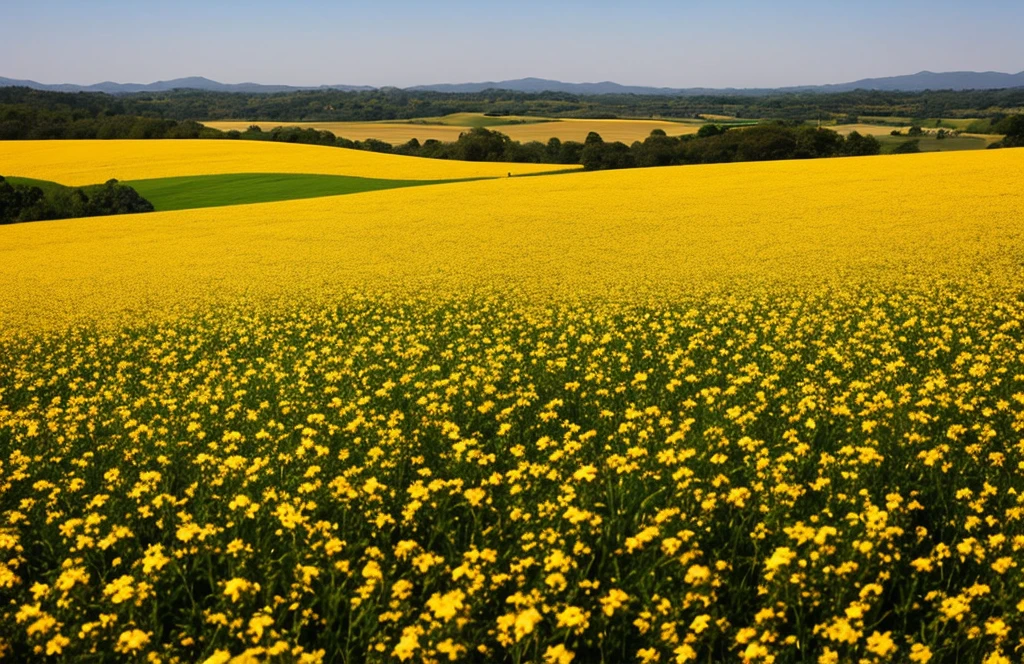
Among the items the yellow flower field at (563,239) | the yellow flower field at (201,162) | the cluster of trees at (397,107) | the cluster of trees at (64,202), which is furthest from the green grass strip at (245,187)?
the cluster of trees at (397,107)

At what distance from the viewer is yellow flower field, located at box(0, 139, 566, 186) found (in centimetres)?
4528

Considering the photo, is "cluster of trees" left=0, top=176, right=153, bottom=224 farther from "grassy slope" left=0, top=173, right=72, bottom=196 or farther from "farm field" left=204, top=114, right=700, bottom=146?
"farm field" left=204, top=114, right=700, bottom=146

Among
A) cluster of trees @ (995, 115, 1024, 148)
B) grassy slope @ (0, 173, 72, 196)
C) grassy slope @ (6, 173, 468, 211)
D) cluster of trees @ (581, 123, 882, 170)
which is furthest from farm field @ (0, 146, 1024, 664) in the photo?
cluster of trees @ (995, 115, 1024, 148)

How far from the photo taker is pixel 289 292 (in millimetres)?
16047

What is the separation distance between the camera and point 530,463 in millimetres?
6789

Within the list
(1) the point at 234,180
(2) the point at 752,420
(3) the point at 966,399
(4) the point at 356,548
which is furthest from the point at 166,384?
(1) the point at 234,180

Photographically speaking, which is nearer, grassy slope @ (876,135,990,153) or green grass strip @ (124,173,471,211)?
green grass strip @ (124,173,471,211)

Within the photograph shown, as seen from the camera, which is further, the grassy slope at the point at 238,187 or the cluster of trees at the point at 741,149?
the cluster of trees at the point at 741,149

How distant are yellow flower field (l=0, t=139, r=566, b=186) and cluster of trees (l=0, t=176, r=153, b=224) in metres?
8.31

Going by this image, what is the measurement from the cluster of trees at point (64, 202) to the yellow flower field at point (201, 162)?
8306 mm

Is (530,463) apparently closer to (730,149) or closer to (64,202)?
(64,202)

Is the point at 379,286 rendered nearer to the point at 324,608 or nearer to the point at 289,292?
the point at 289,292

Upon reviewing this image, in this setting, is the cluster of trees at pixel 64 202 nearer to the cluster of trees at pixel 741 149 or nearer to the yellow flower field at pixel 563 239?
the yellow flower field at pixel 563 239

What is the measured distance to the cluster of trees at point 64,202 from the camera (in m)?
33.2
